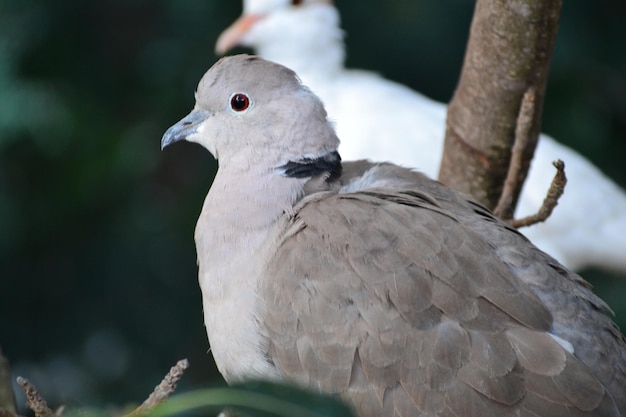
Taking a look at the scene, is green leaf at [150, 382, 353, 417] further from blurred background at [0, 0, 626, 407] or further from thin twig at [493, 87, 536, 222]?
blurred background at [0, 0, 626, 407]

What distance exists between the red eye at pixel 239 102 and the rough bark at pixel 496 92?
508 millimetres

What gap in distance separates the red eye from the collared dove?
1232 millimetres

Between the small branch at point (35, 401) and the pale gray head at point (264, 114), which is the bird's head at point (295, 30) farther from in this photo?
the small branch at point (35, 401)

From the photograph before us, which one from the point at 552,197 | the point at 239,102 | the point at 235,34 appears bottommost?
the point at 235,34

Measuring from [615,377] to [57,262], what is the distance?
9.97 feet

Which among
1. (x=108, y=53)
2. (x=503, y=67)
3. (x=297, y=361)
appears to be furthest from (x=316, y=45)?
→ (x=297, y=361)

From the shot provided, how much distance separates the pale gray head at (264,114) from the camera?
7.02ft

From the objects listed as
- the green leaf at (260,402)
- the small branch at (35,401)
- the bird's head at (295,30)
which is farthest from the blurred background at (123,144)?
the green leaf at (260,402)

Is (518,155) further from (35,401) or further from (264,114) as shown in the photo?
(35,401)

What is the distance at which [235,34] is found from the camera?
392 cm

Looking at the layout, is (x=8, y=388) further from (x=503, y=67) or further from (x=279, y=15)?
(x=279, y=15)

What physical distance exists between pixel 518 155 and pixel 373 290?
57 cm

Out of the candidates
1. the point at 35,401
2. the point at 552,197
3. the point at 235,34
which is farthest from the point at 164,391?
the point at 235,34

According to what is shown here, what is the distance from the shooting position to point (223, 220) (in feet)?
6.87
